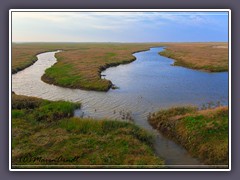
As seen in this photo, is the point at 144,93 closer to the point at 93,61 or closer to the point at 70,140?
the point at 70,140

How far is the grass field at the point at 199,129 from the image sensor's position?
38.5 feet

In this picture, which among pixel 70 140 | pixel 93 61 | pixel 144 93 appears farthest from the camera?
pixel 93 61

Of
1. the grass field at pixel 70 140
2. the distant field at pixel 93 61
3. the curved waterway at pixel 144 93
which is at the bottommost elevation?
the grass field at pixel 70 140

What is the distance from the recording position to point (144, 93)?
1852cm

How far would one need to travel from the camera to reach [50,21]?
11.4 meters

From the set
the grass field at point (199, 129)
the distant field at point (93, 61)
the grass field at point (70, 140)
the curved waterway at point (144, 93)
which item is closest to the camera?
the grass field at point (70, 140)

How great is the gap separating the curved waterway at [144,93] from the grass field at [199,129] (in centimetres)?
47

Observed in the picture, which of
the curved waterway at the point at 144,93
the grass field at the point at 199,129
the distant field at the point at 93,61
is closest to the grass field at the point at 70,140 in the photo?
the curved waterway at the point at 144,93

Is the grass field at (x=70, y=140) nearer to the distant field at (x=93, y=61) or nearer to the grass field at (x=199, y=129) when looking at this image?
the grass field at (x=199, y=129)

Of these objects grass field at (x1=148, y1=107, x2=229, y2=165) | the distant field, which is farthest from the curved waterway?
the distant field

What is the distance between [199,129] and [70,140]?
5.76m

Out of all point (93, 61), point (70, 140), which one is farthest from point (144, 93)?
point (93, 61)
